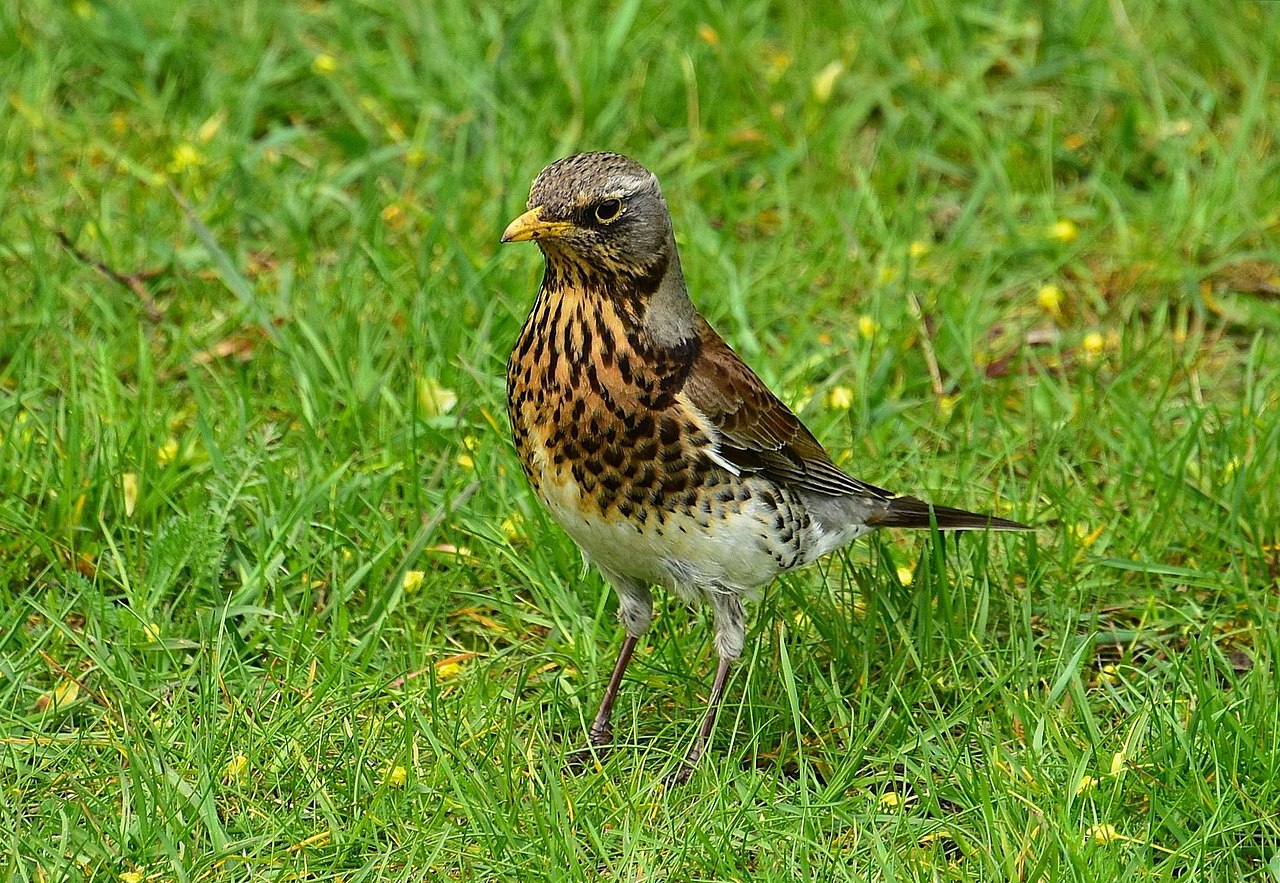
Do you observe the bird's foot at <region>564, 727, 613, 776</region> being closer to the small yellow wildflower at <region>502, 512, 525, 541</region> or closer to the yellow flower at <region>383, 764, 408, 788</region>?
the yellow flower at <region>383, 764, 408, 788</region>

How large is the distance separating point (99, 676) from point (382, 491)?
106cm

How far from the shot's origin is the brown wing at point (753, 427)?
15.0 ft

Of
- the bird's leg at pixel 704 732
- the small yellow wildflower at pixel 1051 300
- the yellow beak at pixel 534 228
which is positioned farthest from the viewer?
the small yellow wildflower at pixel 1051 300

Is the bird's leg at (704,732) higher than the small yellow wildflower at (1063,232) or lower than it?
lower

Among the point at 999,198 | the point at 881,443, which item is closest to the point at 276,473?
the point at 881,443

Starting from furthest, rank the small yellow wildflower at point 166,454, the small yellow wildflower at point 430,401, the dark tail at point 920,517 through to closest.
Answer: the small yellow wildflower at point 430,401 < the small yellow wildflower at point 166,454 < the dark tail at point 920,517

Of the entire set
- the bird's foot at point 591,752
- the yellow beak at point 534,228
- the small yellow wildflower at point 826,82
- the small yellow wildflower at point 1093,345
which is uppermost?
the yellow beak at point 534,228

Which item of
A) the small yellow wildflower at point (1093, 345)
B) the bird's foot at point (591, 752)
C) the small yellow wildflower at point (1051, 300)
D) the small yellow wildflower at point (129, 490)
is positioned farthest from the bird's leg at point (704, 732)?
the small yellow wildflower at point (1051, 300)

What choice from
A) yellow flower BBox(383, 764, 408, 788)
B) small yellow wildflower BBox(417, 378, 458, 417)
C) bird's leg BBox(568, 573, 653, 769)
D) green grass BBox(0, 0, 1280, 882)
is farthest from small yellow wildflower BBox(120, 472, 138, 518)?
bird's leg BBox(568, 573, 653, 769)

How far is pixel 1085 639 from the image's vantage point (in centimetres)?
514

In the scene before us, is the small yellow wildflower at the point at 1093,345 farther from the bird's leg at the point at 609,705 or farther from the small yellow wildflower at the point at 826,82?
the bird's leg at the point at 609,705

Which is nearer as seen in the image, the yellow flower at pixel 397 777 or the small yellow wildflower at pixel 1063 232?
the yellow flower at pixel 397 777

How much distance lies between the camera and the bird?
4391mm

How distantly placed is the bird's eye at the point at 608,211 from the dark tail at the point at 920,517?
4.20 feet
